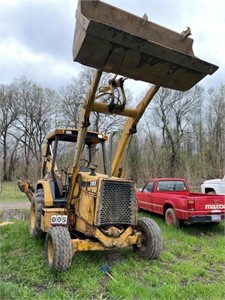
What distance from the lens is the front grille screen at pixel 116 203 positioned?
5.10 metres

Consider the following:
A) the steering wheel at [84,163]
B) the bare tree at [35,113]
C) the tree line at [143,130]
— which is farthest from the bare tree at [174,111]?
the steering wheel at [84,163]

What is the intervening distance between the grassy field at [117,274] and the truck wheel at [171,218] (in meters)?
1.28

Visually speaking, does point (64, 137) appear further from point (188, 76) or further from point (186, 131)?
point (186, 131)

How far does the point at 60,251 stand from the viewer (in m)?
4.64

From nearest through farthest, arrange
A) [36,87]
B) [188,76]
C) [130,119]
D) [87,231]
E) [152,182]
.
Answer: [188,76] < [87,231] < [130,119] < [152,182] < [36,87]

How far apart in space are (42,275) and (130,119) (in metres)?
2.99

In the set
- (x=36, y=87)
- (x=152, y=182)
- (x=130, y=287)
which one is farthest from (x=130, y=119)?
(x=36, y=87)

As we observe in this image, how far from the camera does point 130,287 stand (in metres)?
4.27

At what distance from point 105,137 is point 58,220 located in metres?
2.17

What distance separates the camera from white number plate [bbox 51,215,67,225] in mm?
5441

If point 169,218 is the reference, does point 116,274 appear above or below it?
below

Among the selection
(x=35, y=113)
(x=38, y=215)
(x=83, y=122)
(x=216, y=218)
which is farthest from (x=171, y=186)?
(x=35, y=113)

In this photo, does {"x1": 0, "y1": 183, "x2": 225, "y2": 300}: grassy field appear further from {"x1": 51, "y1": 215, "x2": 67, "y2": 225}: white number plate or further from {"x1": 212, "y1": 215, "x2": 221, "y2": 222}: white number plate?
{"x1": 212, "y1": 215, "x2": 221, "y2": 222}: white number plate

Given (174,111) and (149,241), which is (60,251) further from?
(174,111)
